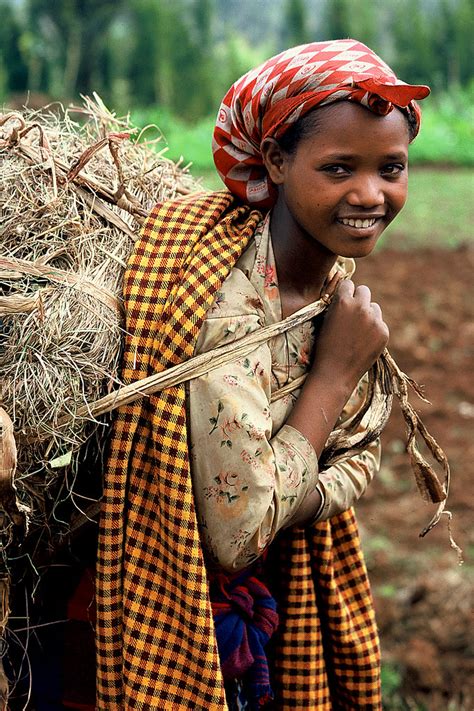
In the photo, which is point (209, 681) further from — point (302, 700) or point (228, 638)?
point (302, 700)

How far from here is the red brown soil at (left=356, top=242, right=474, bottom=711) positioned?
326 cm

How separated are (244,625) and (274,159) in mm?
933

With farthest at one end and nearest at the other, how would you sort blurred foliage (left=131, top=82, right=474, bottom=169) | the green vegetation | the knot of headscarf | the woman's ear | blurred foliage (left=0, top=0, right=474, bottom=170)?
blurred foliage (left=0, top=0, right=474, bottom=170), blurred foliage (left=131, top=82, right=474, bottom=169), the green vegetation, the knot of headscarf, the woman's ear

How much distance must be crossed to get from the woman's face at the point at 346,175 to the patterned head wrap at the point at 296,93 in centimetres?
3

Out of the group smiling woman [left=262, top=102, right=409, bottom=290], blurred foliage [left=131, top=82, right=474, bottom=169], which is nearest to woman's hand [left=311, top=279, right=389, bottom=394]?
smiling woman [left=262, top=102, right=409, bottom=290]

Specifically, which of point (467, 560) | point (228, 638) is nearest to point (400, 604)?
point (467, 560)

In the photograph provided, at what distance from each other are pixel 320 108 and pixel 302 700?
134 centimetres

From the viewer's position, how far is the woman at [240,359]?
1586 millimetres

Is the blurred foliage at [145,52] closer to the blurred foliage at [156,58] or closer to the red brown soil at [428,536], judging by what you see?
the blurred foliage at [156,58]

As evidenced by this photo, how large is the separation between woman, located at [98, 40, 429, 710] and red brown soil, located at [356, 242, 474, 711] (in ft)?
1.99

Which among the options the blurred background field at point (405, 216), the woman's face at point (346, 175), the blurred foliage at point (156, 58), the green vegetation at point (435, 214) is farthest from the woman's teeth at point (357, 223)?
the blurred foliage at point (156, 58)

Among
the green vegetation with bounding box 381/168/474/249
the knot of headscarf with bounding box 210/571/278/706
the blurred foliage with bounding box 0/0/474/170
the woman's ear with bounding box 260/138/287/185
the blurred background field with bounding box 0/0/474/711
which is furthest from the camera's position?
the blurred foliage with bounding box 0/0/474/170

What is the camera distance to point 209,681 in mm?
1663

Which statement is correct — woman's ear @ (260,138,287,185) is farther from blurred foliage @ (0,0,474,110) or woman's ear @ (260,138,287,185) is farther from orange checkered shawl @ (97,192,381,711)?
blurred foliage @ (0,0,474,110)
